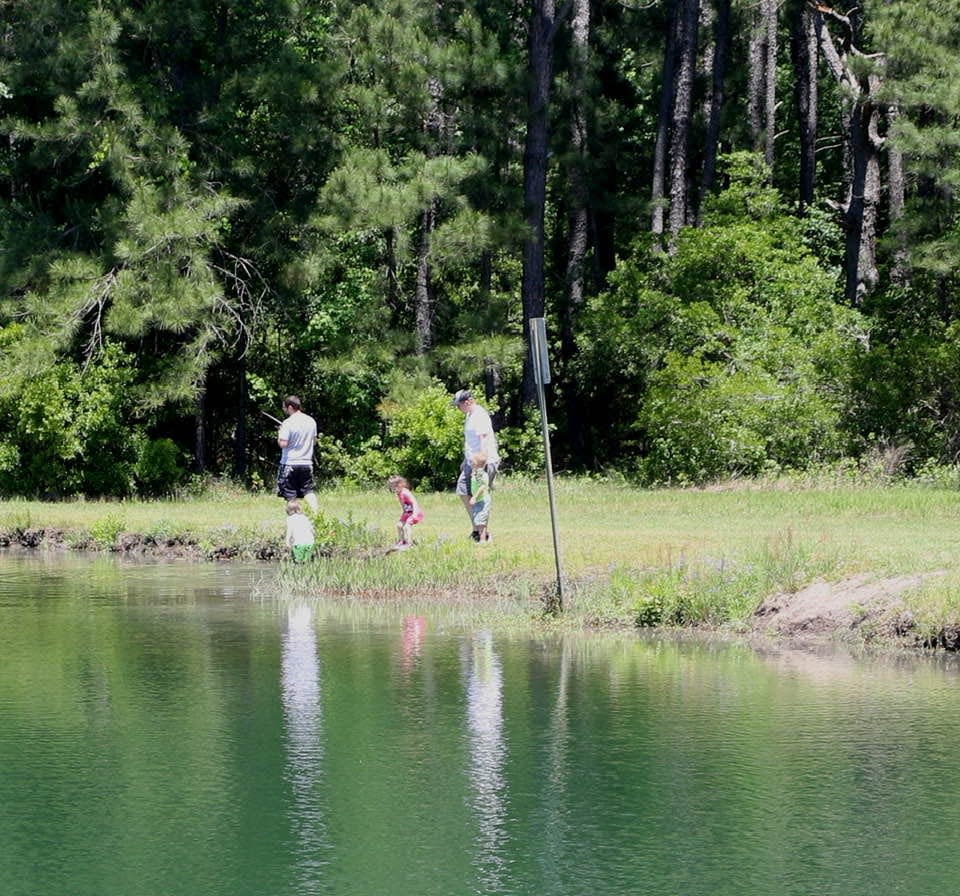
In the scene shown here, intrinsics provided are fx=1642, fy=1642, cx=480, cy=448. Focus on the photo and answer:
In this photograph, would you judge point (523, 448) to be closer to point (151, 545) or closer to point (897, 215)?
point (897, 215)

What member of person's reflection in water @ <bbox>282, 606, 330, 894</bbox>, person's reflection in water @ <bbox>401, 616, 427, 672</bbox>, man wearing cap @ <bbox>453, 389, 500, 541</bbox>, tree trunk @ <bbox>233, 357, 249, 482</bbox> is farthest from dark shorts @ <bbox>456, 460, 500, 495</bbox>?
tree trunk @ <bbox>233, 357, 249, 482</bbox>

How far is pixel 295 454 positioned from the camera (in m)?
21.5

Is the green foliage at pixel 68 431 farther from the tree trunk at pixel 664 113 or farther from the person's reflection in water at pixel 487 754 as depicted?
the person's reflection in water at pixel 487 754

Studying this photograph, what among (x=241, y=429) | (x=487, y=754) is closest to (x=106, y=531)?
(x=241, y=429)

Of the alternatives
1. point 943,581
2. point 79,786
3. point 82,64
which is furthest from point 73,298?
point 79,786

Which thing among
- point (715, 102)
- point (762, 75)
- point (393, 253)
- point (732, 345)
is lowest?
point (732, 345)

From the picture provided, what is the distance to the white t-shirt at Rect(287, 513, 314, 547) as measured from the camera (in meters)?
20.5

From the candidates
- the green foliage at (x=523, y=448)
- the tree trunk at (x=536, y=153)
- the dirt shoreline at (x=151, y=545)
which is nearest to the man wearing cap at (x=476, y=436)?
the dirt shoreline at (x=151, y=545)

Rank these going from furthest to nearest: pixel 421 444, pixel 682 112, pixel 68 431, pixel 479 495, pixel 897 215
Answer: pixel 682 112, pixel 897 215, pixel 421 444, pixel 68 431, pixel 479 495

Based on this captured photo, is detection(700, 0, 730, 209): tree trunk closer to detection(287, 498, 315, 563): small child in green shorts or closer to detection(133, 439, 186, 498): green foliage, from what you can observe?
detection(133, 439, 186, 498): green foliage

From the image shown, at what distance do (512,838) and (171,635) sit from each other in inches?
309

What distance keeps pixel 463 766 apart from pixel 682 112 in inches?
1166

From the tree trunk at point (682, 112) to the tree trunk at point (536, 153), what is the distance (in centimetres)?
303

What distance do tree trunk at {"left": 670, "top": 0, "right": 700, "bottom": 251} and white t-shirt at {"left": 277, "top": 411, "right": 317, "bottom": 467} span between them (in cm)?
1796
